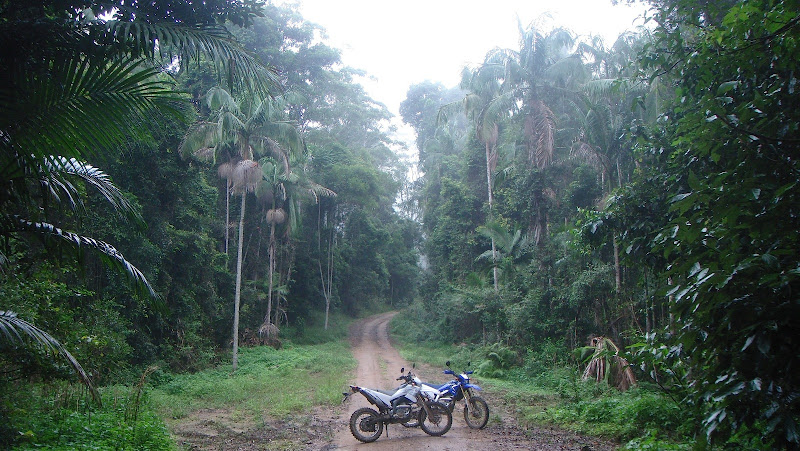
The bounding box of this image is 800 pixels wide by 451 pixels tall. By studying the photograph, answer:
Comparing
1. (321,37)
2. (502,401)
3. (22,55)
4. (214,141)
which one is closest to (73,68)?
(22,55)

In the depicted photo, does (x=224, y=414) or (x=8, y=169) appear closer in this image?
(x=8, y=169)

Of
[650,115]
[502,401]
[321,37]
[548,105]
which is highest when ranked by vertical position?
[321,37]

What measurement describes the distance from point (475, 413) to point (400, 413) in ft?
4.46

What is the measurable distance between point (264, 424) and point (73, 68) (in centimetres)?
704

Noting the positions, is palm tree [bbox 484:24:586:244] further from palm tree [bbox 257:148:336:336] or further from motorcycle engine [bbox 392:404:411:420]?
motorcycle engine [bbox 392:404:411:420]

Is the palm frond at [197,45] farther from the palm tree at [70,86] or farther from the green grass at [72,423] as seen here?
the green grass at [72,423]

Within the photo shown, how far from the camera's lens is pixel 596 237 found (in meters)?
8.98

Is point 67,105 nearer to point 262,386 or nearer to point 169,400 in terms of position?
point 169,400

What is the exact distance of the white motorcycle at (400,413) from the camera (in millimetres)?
7824

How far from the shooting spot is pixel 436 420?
8.04m

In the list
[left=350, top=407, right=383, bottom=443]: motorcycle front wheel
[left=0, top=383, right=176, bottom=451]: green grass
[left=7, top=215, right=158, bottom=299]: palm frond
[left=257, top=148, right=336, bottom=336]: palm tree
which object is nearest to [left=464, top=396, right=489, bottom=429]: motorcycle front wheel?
[left=350, top=407, right=383, bottom=443]: motorcycle front wheel

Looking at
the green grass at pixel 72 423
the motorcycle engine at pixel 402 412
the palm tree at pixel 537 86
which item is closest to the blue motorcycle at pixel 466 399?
the motorcycle engine at pixel 402 412

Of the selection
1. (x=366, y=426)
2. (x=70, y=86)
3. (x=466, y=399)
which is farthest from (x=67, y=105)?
(x=466, y=399)

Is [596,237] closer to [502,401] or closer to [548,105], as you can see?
[502,401]
